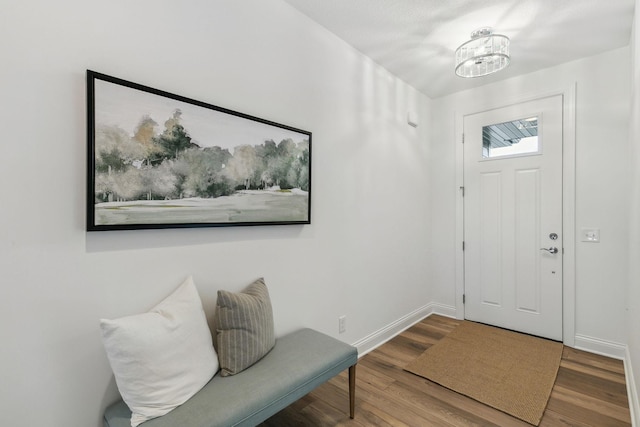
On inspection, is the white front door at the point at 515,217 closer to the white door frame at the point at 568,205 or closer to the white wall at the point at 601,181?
the white door frame at the point at 568,205

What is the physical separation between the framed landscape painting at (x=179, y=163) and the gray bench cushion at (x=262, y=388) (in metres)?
0.77

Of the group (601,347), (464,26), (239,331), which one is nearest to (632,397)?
(601,347)

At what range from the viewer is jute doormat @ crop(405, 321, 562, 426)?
2047 millimetres

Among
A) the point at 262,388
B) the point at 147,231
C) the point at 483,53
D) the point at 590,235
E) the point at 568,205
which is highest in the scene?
the point at 483,53

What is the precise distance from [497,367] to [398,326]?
0.95 meters

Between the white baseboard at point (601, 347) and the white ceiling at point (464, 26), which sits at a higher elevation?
the white ceiling at point (464, 26)

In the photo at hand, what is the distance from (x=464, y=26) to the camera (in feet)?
7.55

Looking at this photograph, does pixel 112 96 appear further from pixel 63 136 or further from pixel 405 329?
pixel 405 329

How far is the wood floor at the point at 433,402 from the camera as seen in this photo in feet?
6.08

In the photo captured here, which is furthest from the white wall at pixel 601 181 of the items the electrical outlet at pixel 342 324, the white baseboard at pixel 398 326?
the electrical outlet at pixel 342 324

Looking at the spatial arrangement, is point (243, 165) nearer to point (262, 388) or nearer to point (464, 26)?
point (262, 388)

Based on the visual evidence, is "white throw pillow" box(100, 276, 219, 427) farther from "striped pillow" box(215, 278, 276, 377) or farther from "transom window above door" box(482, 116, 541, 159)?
"transom window above door" box(482, 116, 541, 159)

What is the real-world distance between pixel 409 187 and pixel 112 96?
2800 millimetres

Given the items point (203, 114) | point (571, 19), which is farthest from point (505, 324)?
point (203, 114)
